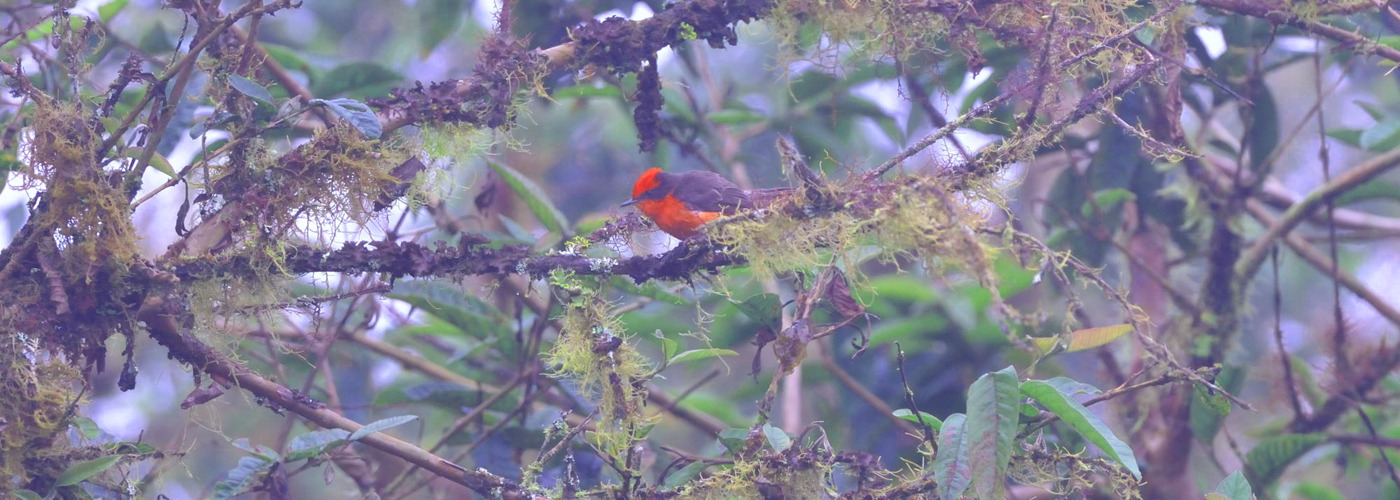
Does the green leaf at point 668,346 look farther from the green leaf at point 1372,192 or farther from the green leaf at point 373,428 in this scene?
the green leaf at point 1372,192

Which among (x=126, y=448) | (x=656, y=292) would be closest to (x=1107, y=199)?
(x=656, y=292)

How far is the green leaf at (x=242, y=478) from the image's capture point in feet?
7.73

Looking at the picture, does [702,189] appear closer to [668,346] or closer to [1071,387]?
[668,346]

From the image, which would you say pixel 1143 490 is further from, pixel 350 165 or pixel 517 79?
pixel 350 165

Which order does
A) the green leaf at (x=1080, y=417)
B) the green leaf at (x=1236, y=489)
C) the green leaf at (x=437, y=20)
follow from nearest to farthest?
1. the green leaf at (x=1080, y=417)
2. the green leaf at (x=1236, y=489)
3. the green leaf at (x=437, y=20)

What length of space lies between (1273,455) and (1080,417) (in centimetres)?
192

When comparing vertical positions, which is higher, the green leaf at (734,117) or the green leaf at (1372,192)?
the green leaf at (734,117)

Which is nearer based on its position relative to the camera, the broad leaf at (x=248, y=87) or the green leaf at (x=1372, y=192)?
the broad leaf at (x=248, y=87)

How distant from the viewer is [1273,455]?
11.2ft

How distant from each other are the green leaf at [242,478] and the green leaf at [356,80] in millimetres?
1681

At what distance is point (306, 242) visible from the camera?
235cm

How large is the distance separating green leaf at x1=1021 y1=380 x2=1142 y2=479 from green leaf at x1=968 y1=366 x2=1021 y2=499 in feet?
0.46

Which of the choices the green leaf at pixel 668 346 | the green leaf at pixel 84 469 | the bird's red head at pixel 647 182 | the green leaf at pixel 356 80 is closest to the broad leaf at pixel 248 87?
the green leaf at pixel 84 469

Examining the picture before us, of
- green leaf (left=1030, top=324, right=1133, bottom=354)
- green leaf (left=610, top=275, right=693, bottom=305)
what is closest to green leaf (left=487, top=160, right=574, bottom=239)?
green leaf (left=610, top=275, right=693, bottom=305)
